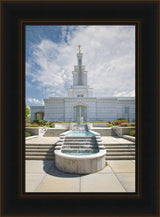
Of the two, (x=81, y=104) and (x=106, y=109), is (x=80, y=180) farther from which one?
(x=106, y=109)

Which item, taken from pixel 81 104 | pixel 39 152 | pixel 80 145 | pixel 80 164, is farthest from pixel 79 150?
pixel 81 104

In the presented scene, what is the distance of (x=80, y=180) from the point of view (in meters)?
3.65

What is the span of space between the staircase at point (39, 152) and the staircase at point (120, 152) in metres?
3.41

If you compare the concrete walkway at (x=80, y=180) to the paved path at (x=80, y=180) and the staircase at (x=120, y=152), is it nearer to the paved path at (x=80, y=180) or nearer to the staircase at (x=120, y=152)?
the paved path at (x=80, y=180)

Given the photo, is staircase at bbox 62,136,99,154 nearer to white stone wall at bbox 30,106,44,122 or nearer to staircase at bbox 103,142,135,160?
staircase at bbox 103,142,135,160

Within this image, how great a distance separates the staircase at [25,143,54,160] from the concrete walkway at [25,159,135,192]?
997mm
